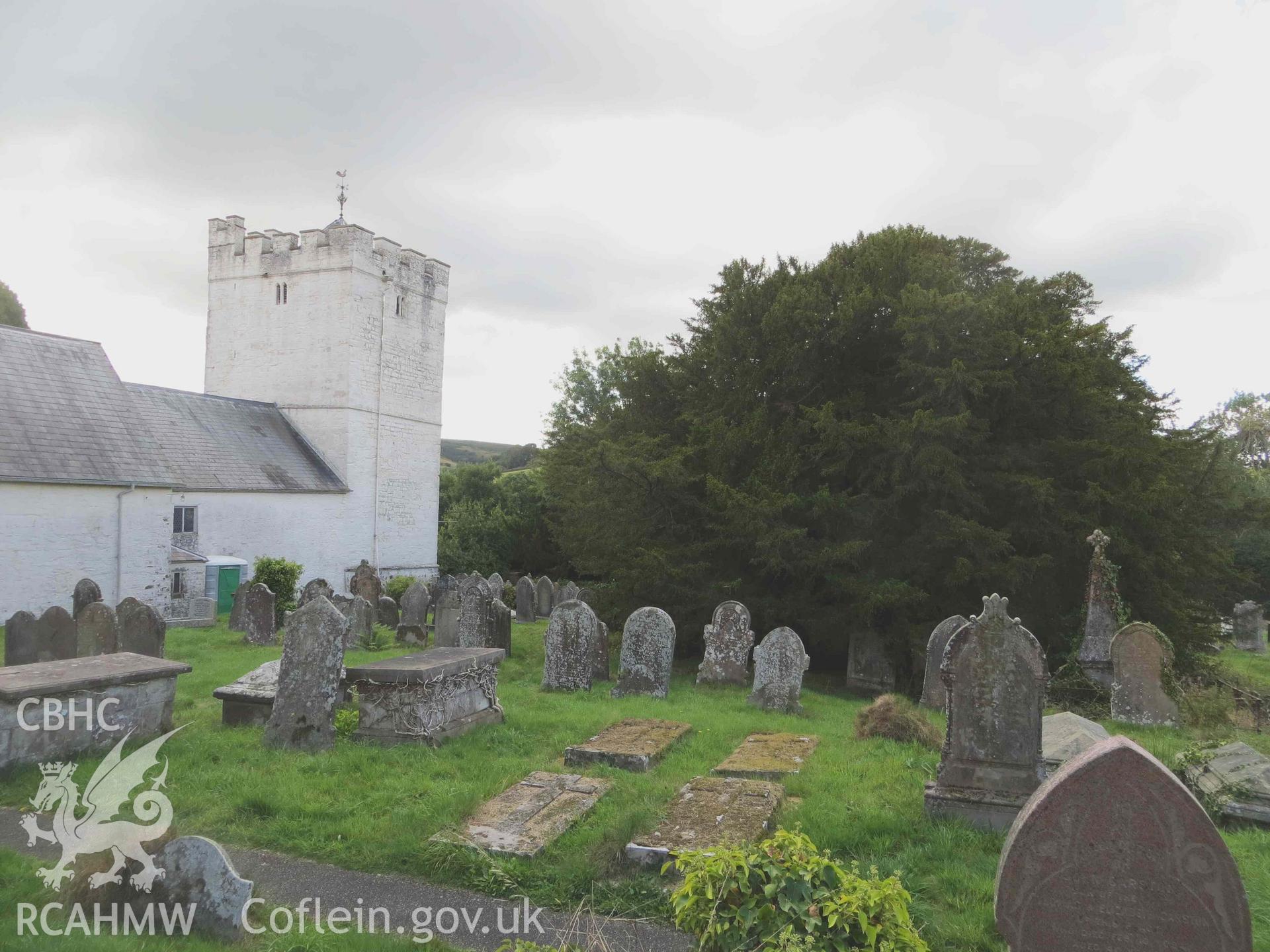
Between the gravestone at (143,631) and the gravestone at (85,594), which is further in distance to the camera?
the gravestone at (85,594)

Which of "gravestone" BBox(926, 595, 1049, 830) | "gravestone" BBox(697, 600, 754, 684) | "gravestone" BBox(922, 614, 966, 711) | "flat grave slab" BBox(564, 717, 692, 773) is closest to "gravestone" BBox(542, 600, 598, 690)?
"gravestone" BBox(697, 600, 754, 684)

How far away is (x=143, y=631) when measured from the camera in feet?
36.0

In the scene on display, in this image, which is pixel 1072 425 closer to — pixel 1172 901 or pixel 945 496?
pixel 945 496

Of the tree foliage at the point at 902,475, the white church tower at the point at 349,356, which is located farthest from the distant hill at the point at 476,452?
the tree foliage at the point at 902,475

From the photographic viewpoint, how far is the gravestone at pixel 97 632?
10.8 meters

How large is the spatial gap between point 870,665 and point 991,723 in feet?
25.5

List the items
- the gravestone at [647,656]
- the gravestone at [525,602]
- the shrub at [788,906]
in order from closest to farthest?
1. the shrub at [788,906]
2. the gravestone at [647,656]
3. the gravestone at [525,602]

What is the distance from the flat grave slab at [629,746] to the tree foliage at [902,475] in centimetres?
497

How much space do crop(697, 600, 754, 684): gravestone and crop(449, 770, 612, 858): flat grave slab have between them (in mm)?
5454

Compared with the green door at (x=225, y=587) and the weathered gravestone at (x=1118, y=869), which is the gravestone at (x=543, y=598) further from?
the weathered gravestone at (x=1118, y=869)

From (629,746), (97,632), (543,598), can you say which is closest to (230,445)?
(543,598)

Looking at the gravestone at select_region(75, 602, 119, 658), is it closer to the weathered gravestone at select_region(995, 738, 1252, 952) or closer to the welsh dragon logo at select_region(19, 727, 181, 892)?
the welsh dragon logo at select_region(19, 727, 181, 892)

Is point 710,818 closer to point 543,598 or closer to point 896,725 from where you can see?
point 896,725

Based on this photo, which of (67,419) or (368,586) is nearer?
(67,419)
